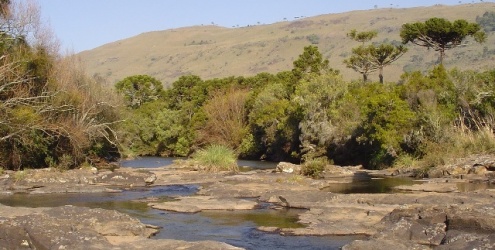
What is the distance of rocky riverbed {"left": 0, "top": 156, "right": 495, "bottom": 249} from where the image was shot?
16891 millimetres

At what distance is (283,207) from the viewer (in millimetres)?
24844

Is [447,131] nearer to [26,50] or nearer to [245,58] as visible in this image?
[26,50]

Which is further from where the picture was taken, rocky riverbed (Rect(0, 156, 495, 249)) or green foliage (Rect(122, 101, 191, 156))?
green foliage (Rect(122, 101, 191, 156))

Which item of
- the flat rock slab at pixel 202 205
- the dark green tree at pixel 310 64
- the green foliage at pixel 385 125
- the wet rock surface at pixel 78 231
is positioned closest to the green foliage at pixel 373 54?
the dark green tree at pixel 310 64

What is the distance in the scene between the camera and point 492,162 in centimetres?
3397

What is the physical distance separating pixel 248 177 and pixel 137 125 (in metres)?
39.8

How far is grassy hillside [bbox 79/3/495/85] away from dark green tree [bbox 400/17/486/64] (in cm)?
5057

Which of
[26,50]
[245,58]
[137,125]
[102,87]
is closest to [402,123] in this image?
[102,87]

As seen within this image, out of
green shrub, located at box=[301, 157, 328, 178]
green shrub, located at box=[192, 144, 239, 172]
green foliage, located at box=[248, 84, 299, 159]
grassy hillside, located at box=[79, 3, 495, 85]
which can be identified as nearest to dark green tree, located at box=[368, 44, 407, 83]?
green foliage, located at box=[248, 84, 299, 159]

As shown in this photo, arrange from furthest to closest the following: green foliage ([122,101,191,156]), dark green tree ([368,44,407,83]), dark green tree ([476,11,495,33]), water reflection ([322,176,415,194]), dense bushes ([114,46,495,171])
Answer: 1. dark green tree ([476,11,495,33])
2. green foliage ([122,101,191,156])
3. dark green tree ([368,44,407,83])
4. dense bushes ([114,46,495,171])
5. water reflection ([322,176,415,194])

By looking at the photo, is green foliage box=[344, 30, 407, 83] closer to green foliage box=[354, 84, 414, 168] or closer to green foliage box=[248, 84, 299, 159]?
green foliage box=[248, 84, 299, 159]

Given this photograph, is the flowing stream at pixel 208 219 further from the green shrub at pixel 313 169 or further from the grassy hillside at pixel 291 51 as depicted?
the grassy hillside at pixel 291 51

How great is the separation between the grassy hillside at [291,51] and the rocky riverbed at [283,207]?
80865 millimetres

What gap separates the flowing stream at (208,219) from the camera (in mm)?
18411
